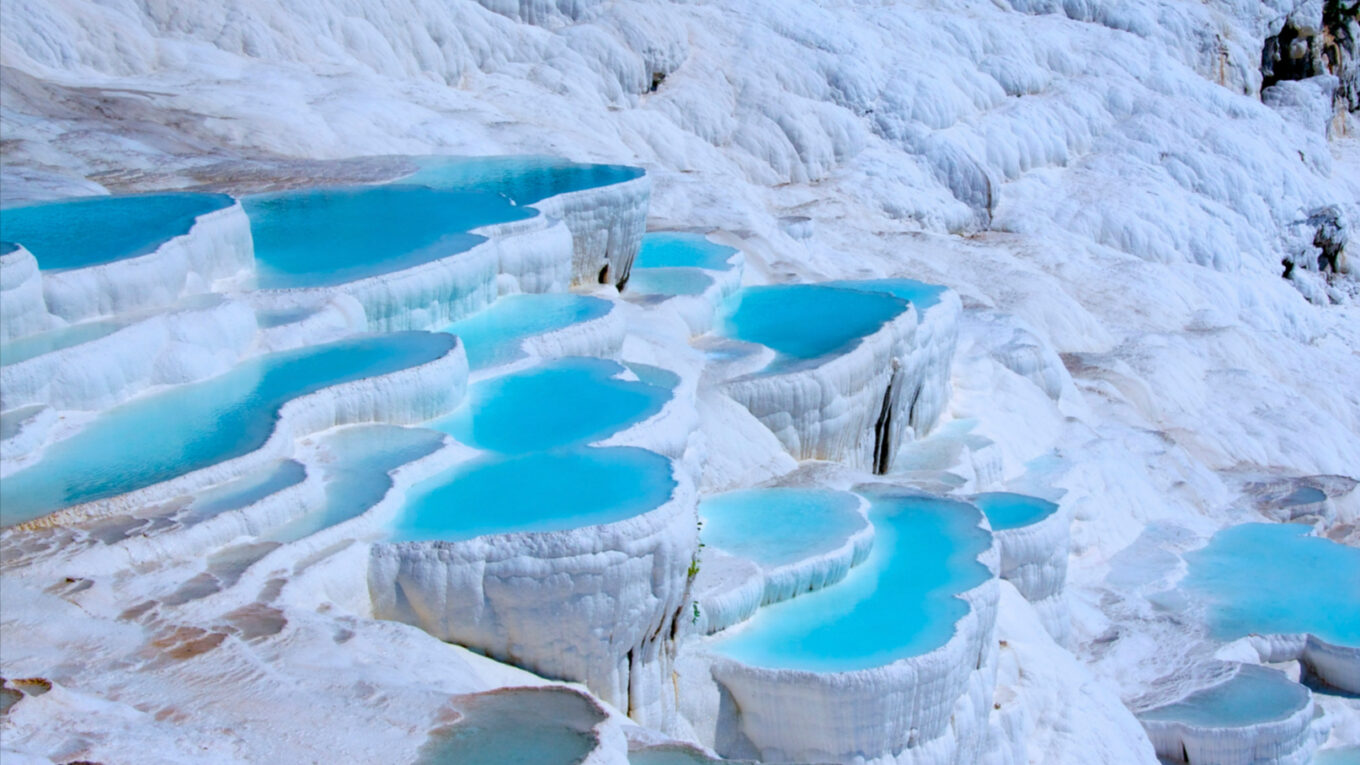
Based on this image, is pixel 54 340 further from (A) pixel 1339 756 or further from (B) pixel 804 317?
(A) pixel 1339 756

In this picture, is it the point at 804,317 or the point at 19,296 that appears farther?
the point at 804,317

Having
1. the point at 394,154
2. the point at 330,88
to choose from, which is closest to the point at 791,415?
the point at 394,154

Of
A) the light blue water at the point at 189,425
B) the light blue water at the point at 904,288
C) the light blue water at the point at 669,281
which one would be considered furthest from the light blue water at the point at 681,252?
the light blue water at the point at 189,425

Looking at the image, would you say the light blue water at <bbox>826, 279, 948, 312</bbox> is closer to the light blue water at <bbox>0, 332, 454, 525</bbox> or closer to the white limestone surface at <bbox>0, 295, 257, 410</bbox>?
the light blue water at <bbox>0, 332, 454, 525</bbox>

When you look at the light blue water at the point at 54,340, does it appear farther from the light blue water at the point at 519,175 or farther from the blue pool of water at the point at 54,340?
the light blue water at the point at 519,175

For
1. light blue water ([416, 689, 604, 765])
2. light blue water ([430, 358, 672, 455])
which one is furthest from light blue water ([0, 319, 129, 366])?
light blue water ([416, 689, 604, 765])

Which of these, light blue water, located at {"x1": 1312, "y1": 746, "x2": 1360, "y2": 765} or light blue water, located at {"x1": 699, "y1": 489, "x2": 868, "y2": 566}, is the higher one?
light blue water, located at {"x1": 699, "y1": 489, "x2": 868, "y2": 566}

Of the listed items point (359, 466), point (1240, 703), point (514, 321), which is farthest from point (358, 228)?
point (1240, 703)
